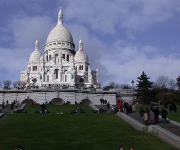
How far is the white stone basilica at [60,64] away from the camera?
93.8m

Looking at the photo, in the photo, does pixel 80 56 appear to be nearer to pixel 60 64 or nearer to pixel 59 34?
pixel 59 34

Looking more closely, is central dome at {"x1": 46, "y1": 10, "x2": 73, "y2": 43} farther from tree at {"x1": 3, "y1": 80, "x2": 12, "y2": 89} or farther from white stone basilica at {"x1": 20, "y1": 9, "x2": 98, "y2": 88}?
tree at {"x1": 3, "y1": 80, "x2": 12, "y2": 89}

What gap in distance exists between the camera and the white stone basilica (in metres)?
93.8

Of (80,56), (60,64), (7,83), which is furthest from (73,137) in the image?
(7,83)

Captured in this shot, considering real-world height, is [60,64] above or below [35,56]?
below

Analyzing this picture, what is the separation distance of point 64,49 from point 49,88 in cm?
4828

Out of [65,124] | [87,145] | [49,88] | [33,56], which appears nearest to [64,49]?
[33,56]

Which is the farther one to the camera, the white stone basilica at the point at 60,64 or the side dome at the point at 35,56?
the side dome at the point at 35,56

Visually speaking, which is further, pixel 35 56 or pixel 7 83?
pixel 7 83

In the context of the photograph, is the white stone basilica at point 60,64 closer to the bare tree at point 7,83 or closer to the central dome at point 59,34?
the central dome at point 59,34

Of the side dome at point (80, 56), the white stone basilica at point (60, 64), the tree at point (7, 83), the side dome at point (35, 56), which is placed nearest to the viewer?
the white stone basilica at point (60, 64)

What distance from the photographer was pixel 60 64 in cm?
9556

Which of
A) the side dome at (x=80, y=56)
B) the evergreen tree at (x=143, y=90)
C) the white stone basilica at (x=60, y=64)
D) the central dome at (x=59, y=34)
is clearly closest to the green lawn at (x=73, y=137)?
the evergreen tree at (x=143, y=90)

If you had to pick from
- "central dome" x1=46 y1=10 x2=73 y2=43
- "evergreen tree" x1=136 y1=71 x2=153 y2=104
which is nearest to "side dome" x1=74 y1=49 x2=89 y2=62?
"central dome" x1=46 y1=10 x2=73 y2=43
